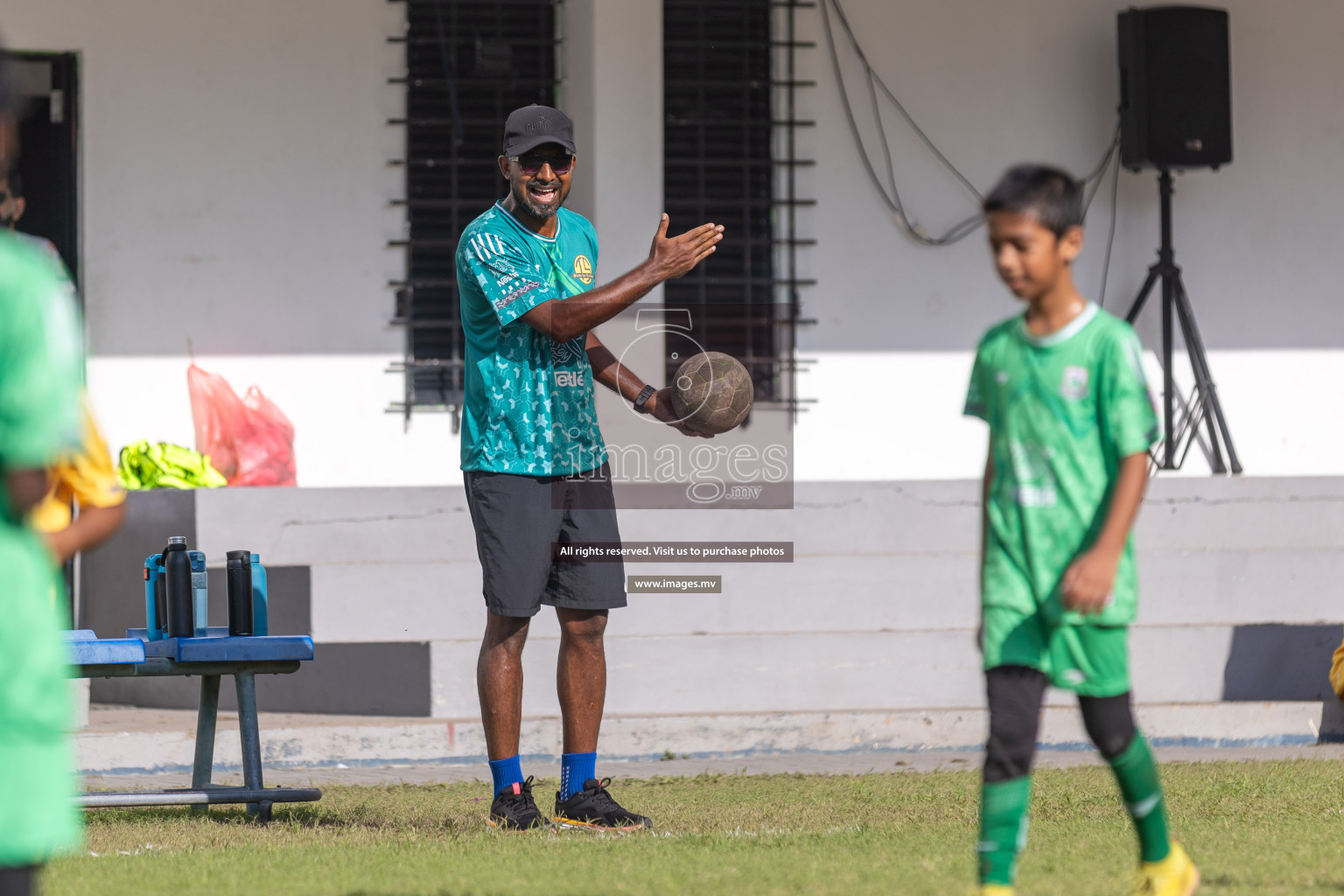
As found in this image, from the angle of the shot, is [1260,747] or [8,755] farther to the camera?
[1260,747]

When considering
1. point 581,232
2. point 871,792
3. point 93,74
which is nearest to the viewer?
point 581,232

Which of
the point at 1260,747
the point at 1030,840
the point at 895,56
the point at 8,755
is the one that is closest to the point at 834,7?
the point at 895,56

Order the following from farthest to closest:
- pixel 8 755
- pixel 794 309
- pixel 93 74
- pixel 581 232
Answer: pixel 794 309
pixel 93 74
pixel 581 232
pixel 8 755

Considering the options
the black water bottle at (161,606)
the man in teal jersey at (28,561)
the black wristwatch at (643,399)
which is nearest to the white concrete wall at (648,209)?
the black water bottle at (161,606)

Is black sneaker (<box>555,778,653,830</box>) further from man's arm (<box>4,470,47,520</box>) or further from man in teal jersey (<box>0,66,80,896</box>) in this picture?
man's arm (<box>4,470,47,520</box>)

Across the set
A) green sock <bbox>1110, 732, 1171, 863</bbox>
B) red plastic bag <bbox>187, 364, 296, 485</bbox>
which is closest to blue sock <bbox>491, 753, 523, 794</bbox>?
green sock <bbox>1110, 732, 1171, 863</bbox>

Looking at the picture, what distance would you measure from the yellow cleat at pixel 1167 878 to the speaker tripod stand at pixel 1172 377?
6323 mm

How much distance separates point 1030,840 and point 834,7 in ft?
20.4

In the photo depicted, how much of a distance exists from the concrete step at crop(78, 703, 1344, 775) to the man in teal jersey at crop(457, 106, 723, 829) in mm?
1951

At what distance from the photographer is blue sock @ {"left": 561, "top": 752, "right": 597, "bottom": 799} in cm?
486

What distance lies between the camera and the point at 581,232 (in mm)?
5168

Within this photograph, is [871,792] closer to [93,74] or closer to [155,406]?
[155,406]

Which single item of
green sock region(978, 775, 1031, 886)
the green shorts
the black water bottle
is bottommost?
green sock region(978, 775, 1031, 886)

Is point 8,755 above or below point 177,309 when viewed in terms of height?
below
